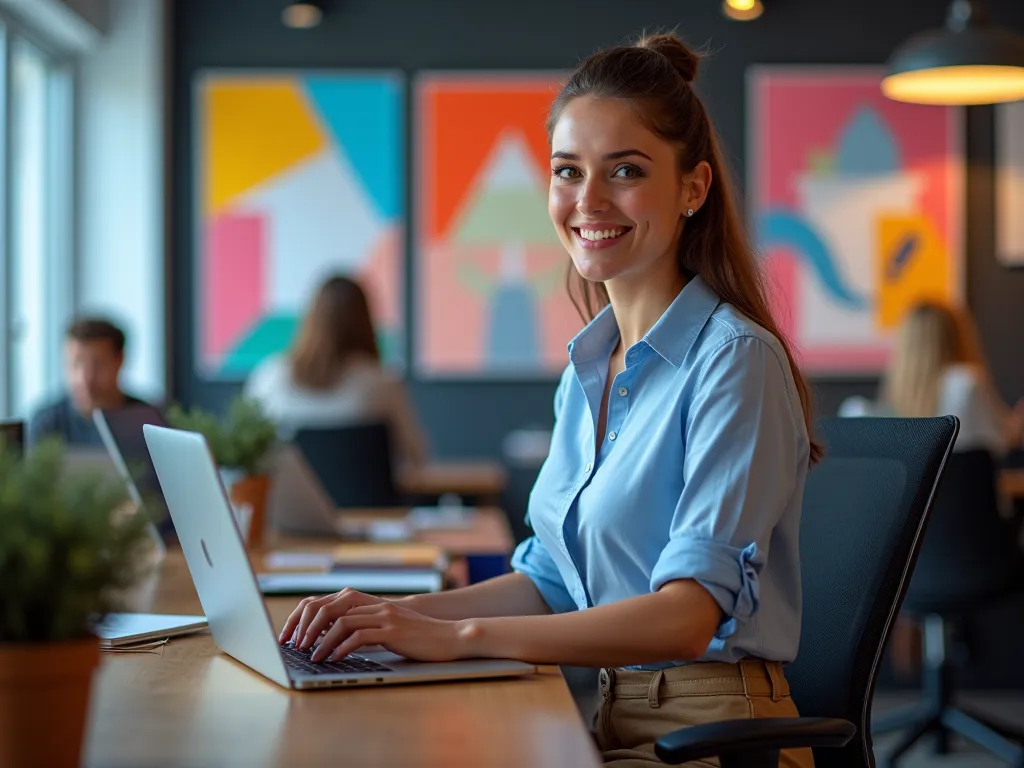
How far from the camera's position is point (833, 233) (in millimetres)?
5227

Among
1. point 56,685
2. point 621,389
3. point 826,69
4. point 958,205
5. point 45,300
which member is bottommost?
point 56,685

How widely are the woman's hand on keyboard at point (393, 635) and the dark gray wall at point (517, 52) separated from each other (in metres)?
3.85

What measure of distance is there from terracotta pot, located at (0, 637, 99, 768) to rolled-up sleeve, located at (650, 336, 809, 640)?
2.15ft

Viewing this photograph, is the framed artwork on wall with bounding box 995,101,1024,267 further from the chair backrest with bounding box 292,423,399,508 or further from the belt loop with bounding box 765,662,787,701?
the belt loop with bounding box 765,662,787,701

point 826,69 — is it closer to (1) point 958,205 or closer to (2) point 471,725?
(1) point 958,205

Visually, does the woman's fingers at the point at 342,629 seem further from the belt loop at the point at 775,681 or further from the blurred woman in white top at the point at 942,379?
the blurred woman in white top at the point at 942,379

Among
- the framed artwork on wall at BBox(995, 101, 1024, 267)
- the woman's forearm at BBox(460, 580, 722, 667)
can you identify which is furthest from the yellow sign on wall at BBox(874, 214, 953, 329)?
the woman's forearm at BBox(460, 580, 722, 667)

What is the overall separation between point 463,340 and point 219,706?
4.00 metres

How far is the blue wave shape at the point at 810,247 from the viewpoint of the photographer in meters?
5.23

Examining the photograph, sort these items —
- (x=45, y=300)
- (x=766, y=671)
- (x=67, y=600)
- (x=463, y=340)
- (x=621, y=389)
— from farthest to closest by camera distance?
(x=463, y=340) → (x=45, y=300) → (x=621, y=389) → (x=766, y=671) → (x=67, y=600)

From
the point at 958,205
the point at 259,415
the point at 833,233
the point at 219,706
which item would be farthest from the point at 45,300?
the point at 219,706

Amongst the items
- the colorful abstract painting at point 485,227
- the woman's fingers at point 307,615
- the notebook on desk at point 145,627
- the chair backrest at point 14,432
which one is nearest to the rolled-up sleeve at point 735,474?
the woman's fingers at point 307,615

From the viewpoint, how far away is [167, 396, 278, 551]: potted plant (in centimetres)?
264

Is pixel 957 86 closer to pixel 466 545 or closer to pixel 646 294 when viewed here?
pixel 466 545
